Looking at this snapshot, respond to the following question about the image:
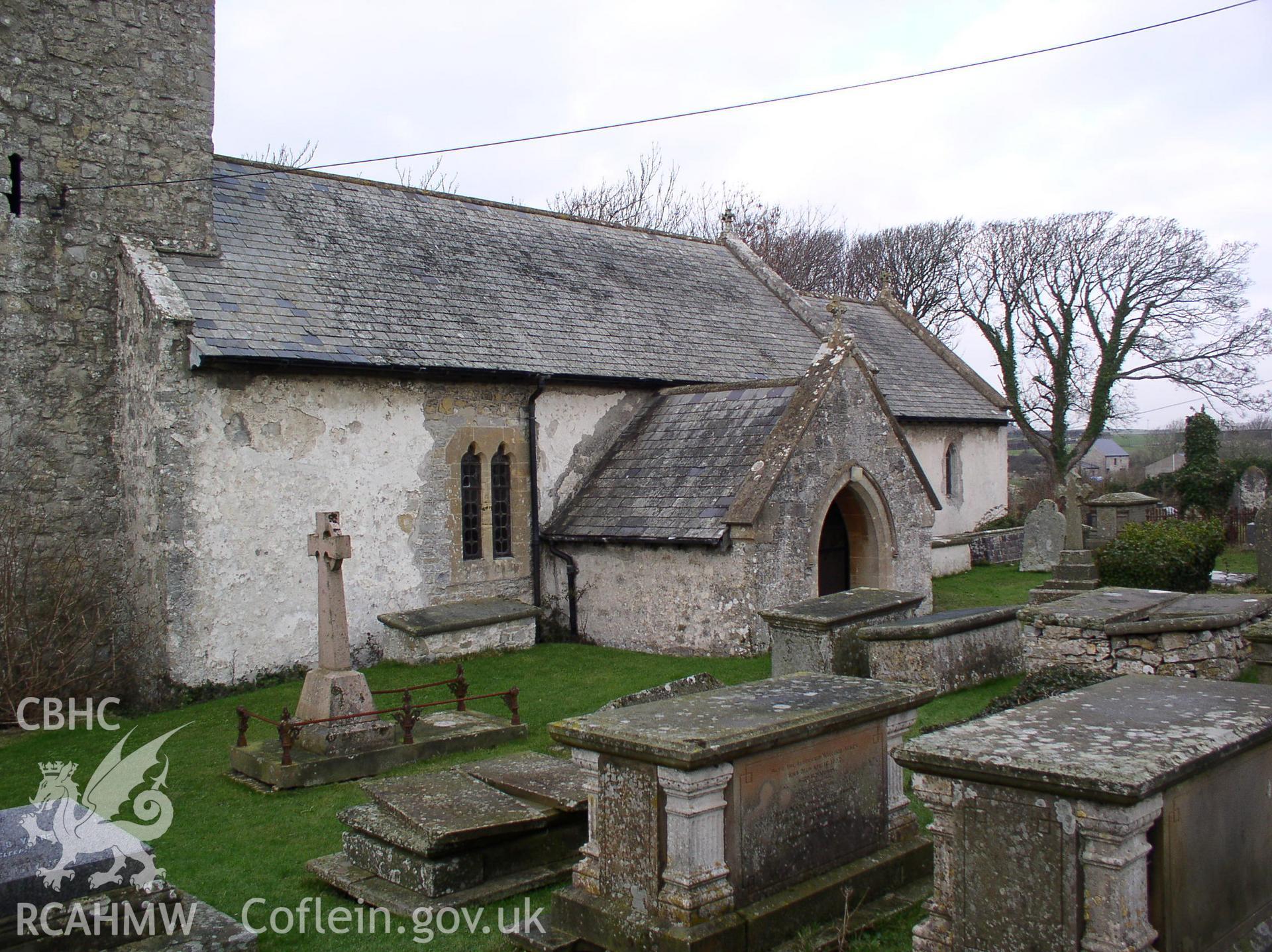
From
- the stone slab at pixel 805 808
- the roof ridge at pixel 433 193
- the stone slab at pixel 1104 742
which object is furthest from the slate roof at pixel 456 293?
the stone slab at pixel 1104 742

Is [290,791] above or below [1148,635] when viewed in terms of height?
below

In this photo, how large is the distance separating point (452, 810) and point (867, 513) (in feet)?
36.4

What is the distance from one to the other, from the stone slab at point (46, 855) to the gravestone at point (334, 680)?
12.5 feet

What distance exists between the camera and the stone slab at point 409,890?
20.9ft

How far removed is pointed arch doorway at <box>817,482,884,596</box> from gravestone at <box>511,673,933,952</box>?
395 inches

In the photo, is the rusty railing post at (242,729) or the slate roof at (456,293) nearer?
the rusty railing post at (242,729)

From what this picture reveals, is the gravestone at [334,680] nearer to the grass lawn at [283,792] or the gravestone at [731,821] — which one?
the grass lawn at [283,792]

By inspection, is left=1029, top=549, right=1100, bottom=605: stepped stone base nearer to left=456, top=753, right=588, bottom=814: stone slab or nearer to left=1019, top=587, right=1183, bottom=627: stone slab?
left=1019, top=587, right=1183, bottom=627: stone slab

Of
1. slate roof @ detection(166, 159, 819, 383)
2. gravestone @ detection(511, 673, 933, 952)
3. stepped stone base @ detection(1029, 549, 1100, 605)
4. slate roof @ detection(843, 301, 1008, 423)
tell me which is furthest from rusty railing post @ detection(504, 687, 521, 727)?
slate roof @ detection(843, 301, 1008, 423)

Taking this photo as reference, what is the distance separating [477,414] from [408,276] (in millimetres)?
2743

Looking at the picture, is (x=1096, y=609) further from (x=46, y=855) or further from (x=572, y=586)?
(x=46, y=855)

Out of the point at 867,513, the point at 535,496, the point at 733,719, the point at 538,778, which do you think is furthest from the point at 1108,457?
the point at 733,719

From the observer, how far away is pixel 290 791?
902 centimetres

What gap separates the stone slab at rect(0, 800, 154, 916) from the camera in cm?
509
